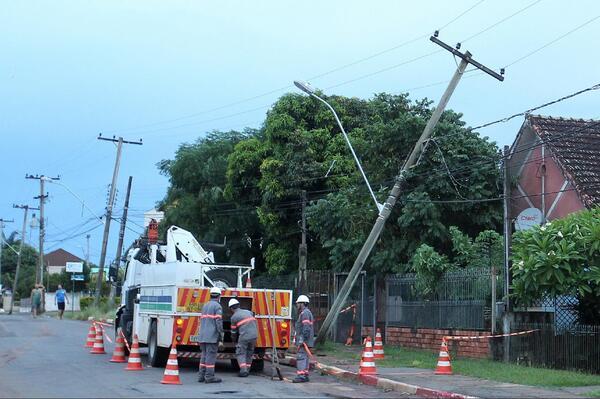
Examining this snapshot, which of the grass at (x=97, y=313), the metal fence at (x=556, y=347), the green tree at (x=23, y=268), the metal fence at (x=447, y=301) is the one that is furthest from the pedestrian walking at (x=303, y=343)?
the green tree at (x=23, y=268)

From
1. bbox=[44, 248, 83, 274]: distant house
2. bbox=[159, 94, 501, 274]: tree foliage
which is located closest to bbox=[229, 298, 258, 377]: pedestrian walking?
bbox=[159, 94, 501, 274]: tree foliage

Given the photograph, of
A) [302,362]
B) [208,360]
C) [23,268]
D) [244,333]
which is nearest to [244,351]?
[244,333]

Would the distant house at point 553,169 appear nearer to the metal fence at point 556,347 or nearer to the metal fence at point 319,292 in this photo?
the metal fence at point 556,347

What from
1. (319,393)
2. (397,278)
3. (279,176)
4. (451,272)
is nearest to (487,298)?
(451,272)

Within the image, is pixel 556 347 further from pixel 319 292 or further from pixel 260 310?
pixel 319 292

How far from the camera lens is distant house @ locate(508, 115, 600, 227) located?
22.6 metres

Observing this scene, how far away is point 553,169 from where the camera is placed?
23.6m

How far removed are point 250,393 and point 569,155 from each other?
14.8 metres

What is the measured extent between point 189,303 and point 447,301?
26.8 feet

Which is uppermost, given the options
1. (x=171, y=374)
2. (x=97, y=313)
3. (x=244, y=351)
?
(x=97, y=313)

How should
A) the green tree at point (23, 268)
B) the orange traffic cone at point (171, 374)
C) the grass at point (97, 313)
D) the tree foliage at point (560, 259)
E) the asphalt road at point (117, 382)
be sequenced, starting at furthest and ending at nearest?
the green tree at point (23, 268)
the grass at point (97, 313)
the tree foliage at point (560, 259)
the orange traffic cone at point (171, 374)
the asphalt road at point (117, 382)

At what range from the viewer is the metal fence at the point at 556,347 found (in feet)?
55.2

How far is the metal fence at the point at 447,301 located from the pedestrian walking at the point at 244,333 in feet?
22.7

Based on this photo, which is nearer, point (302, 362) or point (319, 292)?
point (302, 362)
